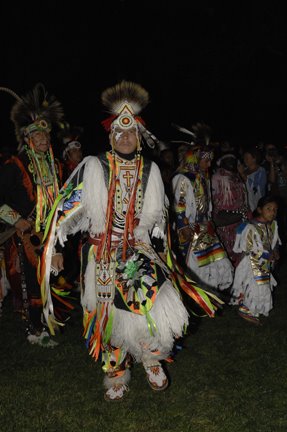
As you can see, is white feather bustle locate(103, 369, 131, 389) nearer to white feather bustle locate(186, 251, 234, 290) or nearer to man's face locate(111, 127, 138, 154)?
man's face locate(111, 127, 138, 154)

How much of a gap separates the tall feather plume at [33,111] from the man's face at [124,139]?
1319 millimetres

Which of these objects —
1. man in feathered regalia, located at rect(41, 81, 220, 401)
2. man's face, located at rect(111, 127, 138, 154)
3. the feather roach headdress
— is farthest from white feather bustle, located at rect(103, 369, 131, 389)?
the feather roach headdress

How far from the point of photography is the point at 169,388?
3.82 metres

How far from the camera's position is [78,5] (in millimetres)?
16734

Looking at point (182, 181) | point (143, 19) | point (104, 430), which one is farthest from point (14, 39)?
point (104, 430)

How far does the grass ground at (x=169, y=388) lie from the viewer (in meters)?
3.37

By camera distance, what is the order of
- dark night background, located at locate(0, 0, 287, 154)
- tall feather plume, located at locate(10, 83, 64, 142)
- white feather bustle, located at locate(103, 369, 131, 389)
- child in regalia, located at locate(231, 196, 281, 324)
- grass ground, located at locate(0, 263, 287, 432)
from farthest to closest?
dark night background, located at locate(0, 0, 287, 154) → child in regalia, located at locate(231, 196, 281, 324) → tall feather plume, located at locate(10, 83, 64, 142) → white feather bustle, located at locate(103, 369, 131, 389) → grass ground, located at locate(0, 263, 287, 432)

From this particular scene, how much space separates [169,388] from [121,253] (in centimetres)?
102

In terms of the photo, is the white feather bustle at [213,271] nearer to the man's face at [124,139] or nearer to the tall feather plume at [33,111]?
the tall feather plume at [33,111]

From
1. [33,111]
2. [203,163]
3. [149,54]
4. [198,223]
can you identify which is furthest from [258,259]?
[149,54]

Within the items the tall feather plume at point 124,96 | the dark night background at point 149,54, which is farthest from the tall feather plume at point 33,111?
the dark night background at point 149,54

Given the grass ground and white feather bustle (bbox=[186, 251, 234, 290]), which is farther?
white feather bustle (bbox=[186, 251, 234, 290])

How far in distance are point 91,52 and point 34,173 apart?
1301cm

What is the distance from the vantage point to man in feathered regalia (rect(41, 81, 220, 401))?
3574 millimetres
